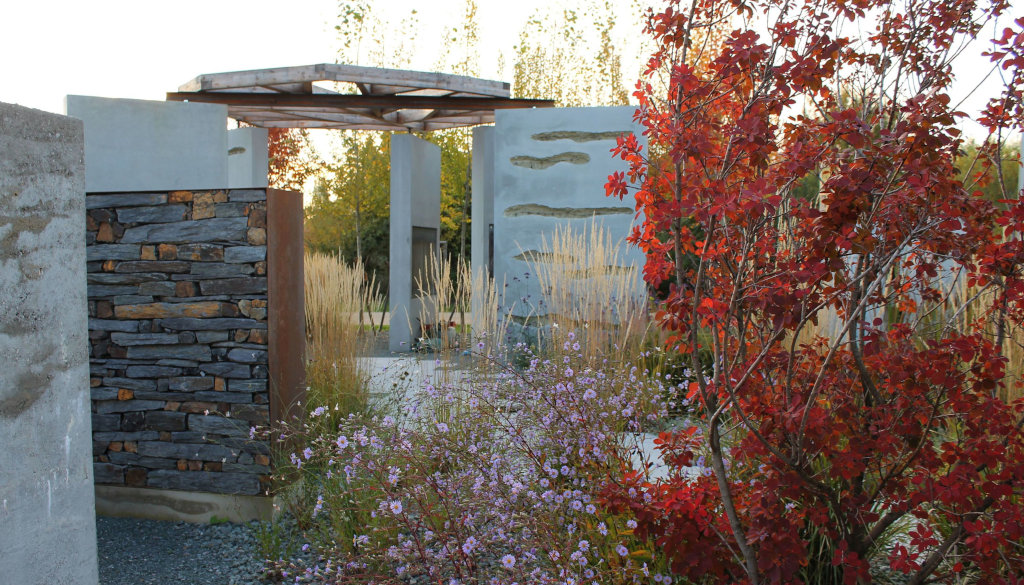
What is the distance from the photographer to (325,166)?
14.6m

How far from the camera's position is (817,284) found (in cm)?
191

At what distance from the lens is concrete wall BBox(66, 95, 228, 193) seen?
5.62m

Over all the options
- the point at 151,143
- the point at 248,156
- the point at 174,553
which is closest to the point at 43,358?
the point at 174,553

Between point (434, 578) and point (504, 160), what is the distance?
5005 mm

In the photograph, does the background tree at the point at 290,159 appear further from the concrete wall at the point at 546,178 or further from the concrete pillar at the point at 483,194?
the concrete wall at the point at 546,178

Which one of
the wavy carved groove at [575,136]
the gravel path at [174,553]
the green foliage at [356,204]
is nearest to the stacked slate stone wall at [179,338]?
the gravel path at [174,553]

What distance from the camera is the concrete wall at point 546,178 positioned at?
22.2ft

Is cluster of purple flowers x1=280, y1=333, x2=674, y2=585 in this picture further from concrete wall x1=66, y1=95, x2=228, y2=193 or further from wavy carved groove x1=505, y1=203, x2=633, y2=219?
wavy carved groove x1=505, y1=203, x2=633, y2=219

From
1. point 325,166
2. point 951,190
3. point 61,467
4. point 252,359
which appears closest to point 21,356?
point 61,467

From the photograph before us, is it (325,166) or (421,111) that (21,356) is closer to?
(421,111)

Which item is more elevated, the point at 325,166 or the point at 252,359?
the point at 325,166

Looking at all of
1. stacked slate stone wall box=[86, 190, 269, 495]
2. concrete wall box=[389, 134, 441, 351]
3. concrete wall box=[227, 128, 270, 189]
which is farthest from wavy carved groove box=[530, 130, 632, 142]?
stacked slate stone wall box=[86, 190, 269, 495]

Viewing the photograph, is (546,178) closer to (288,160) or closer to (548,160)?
(548,160)

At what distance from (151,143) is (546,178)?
3181 mm
